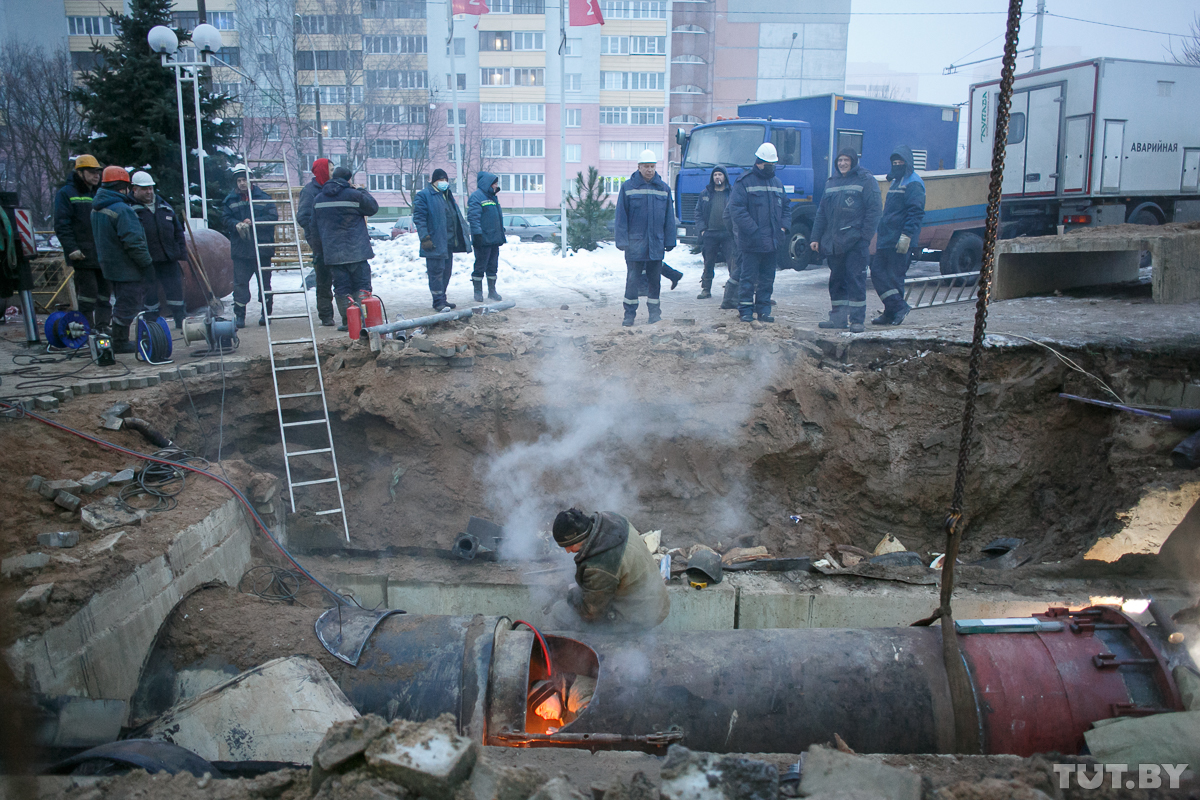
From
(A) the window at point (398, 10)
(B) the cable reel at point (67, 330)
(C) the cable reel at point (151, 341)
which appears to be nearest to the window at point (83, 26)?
(A) the window at point (398, 10)

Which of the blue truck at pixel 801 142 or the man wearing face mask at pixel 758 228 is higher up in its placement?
the blue truck at pixel 801 142

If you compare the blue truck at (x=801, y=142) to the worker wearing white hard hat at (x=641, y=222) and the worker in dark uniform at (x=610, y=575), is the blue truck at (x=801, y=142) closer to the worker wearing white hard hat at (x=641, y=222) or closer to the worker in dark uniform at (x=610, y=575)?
the worker wearing white hard hat at (x=641, y=222)

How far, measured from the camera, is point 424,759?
2207 millimetres

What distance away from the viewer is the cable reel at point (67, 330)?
728 centimetres

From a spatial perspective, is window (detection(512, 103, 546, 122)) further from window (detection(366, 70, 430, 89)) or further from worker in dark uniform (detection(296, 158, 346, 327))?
worker in dark uniform (detection(296, 158, 346, 327))

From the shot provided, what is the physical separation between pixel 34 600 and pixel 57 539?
0.70 metres

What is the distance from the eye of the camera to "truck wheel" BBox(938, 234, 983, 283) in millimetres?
11828

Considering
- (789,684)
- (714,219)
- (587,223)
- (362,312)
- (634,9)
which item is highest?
(634,9)

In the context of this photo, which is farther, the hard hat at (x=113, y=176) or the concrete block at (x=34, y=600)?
the hard hat at (x=113, y=176)

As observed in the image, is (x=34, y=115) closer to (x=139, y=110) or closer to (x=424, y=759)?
(x=139, y=110)

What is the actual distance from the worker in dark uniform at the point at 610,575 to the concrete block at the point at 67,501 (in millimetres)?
3021

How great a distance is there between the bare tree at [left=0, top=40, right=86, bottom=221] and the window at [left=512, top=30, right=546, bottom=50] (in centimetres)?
2275

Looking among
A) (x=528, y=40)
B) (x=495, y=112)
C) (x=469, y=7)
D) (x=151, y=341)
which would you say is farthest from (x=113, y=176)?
(x=528, y=40)

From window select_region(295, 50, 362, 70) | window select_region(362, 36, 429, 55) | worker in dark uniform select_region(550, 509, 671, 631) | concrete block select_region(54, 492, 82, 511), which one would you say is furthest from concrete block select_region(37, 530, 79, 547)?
window select_region(362, 36, 429, 55)
